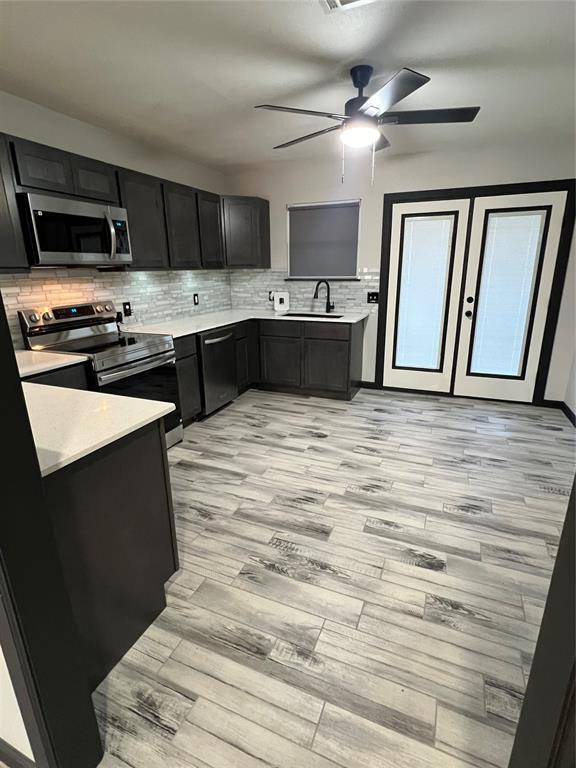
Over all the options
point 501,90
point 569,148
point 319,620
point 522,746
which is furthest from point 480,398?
point 522,746

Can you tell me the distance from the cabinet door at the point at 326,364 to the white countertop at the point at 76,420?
2796 millimetres

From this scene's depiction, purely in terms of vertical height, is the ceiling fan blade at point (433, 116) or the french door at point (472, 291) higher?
the ceiling fan blade at point (433, 116)

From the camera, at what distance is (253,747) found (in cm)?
121

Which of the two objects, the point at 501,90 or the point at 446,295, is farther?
the point at 446,295

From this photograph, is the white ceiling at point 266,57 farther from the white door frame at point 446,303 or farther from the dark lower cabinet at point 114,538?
the dark lower cabinet at point 114,538

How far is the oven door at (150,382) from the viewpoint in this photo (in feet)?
8.76

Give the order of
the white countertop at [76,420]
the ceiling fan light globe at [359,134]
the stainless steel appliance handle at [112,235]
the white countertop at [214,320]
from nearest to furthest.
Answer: the white countertop at [76,420] → the ceiling fan light globe at [359,134] → the stainless steel appliance handle at [112,235] → the white countertop at [214,320]

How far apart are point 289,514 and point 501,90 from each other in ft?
10.1

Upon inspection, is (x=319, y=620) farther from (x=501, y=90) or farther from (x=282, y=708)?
(x=501, y=90)

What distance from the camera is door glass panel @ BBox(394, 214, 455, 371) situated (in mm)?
4090

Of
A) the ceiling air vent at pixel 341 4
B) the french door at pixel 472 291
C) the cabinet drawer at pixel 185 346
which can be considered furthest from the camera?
the french door at pixel 472 291

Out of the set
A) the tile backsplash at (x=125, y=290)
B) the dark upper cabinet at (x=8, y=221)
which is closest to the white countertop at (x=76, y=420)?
the tile backsplash at (x=125, y=290)

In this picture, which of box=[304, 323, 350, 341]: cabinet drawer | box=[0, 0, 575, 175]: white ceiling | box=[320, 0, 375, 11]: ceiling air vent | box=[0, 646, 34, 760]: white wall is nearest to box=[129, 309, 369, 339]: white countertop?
box=[304, 323, 350, 341]: cabinet drawer

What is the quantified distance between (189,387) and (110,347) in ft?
2.63
